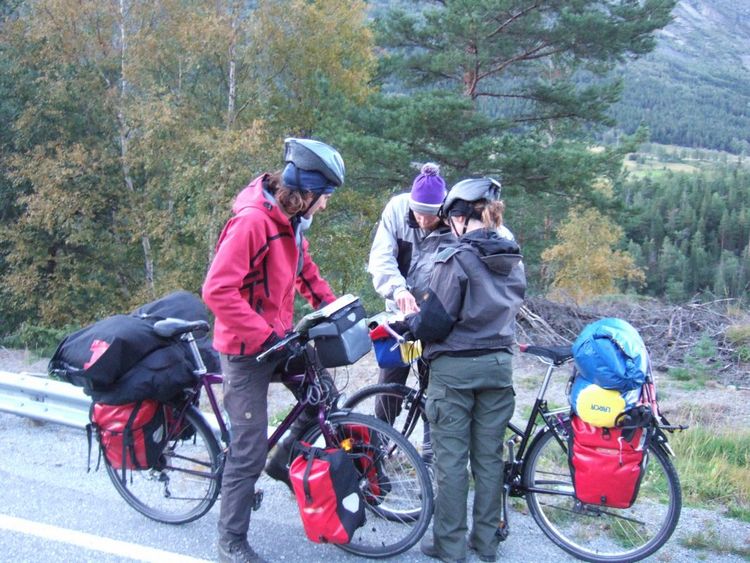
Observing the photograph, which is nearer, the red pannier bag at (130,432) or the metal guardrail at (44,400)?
the red pannier bag at (130,432)

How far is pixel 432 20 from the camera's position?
16938 millimetres

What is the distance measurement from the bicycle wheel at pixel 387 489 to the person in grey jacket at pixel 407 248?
1.52 ft

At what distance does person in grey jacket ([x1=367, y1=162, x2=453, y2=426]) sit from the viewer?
12.6ft

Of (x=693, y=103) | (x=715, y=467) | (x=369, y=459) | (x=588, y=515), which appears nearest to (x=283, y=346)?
(x=369, y=459)

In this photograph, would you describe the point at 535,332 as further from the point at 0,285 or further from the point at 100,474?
the point at 0,285

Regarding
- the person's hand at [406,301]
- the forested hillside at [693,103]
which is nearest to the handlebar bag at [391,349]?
the person's hand at [406,301]

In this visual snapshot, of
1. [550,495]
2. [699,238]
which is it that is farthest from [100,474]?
[699,238]

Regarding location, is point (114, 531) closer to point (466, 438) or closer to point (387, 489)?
point (387, 489)

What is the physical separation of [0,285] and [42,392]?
18.7 metres

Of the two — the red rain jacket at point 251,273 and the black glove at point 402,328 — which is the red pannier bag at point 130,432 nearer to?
the red rain jacket at point 251,273

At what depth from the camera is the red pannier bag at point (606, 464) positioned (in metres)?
3.26

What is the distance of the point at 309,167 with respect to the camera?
3.19 meters

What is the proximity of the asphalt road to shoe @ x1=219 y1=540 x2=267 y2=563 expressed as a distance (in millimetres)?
132

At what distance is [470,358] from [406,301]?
0.59 m
